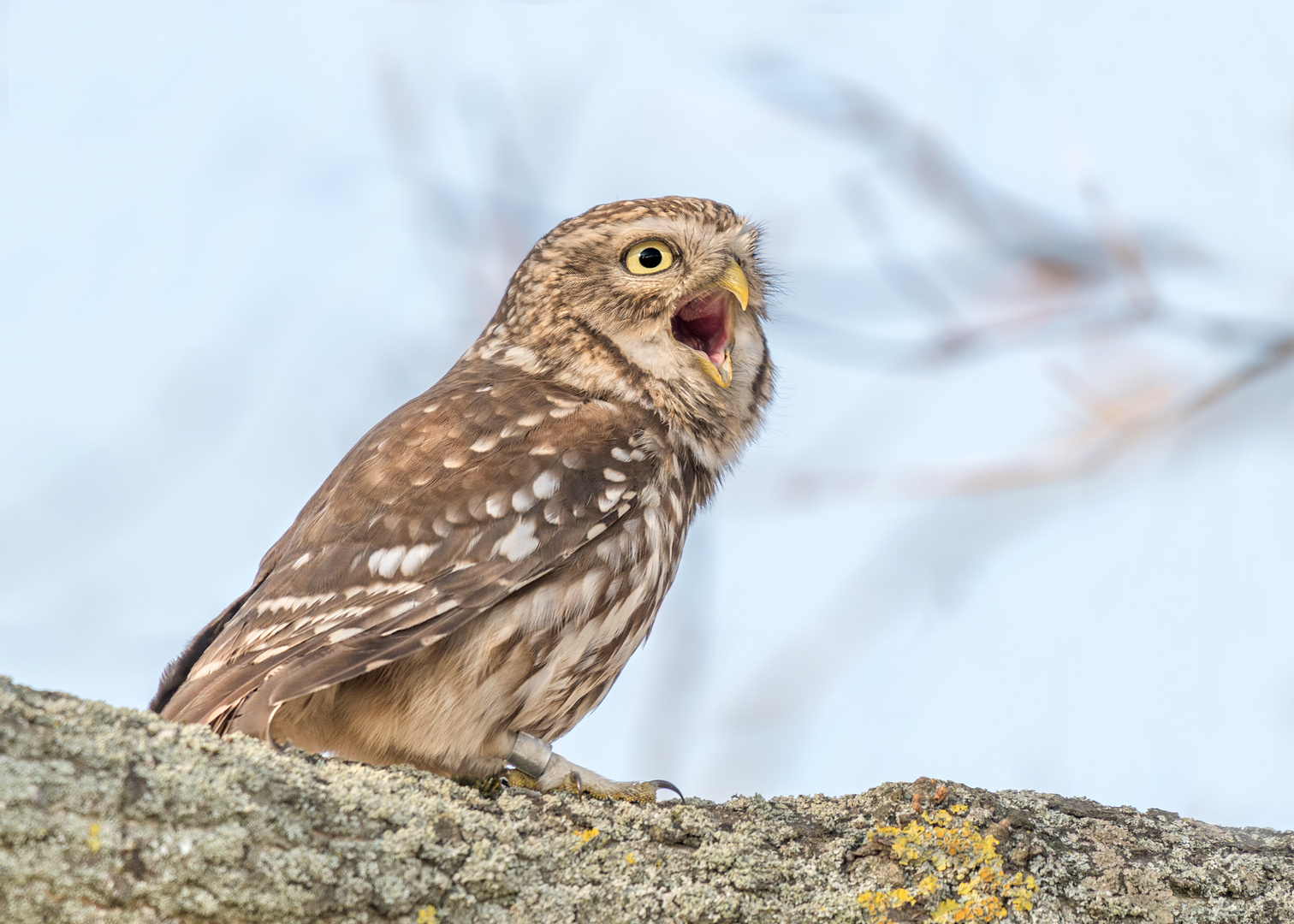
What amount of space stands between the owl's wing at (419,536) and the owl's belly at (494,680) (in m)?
0.09

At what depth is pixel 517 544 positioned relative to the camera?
328cm

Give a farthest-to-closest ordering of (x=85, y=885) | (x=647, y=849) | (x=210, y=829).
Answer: (x=647, y=849)
(x=210, y=829)
(x=85, y=885)

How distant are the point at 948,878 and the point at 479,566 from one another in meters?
1.48

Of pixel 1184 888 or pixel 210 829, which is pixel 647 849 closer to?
pixel 210 829

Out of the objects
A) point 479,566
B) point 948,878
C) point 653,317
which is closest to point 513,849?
point 948,878

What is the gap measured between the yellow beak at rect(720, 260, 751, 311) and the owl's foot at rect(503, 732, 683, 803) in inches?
72.4

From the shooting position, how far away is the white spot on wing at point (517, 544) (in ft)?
10.7

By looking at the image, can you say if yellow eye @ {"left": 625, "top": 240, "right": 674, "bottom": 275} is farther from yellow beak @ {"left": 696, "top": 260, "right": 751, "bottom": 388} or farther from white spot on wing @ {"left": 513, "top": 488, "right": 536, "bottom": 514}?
white spot on wing @ {"left": 513, "top": 488, "right": 536, "bottom": 514}

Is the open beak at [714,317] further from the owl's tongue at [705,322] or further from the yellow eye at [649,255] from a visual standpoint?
the yellow eye at [649,255]

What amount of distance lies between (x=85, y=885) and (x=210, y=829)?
199 millimetres

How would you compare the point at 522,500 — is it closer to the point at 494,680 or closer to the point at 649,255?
the point at 494,680

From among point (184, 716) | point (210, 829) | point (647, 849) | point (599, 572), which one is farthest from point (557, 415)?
point (210, 829)

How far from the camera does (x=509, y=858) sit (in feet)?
7.00

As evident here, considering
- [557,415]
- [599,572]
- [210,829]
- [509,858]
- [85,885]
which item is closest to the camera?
[85,885]
